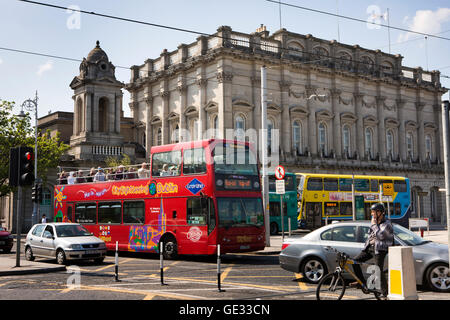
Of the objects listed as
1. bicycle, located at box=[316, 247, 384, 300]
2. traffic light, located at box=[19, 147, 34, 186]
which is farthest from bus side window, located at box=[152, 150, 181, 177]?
bicycle, located at box=[316, 247, 384, 300]

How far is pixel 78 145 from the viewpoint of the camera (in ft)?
141

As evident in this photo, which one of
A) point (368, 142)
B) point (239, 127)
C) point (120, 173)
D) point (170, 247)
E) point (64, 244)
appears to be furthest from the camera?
point (368, 142)

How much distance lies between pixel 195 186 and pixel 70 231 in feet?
16.1

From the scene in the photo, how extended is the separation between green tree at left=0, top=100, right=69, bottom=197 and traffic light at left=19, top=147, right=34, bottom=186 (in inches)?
907

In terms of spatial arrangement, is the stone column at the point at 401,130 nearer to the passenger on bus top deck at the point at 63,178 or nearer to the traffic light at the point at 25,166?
the passenger on bus top deck at the point at 63,178

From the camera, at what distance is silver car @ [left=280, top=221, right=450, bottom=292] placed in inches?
454

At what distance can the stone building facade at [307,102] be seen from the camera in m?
48.9

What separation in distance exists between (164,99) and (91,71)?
12.1 meters

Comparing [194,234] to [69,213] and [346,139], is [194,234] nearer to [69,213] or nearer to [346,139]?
[69,213]

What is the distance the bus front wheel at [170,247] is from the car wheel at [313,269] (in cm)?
775

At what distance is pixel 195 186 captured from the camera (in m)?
19.0

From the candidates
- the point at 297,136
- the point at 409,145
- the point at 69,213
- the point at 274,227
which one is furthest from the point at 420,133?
the point at 69,213

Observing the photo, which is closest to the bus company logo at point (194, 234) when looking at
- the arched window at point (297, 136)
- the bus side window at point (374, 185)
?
the bus side window at point (374, 185)

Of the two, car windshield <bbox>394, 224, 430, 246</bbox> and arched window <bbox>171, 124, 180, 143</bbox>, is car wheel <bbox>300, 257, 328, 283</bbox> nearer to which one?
car windshield <bbox>394, 224, 430, 246</bbox>
